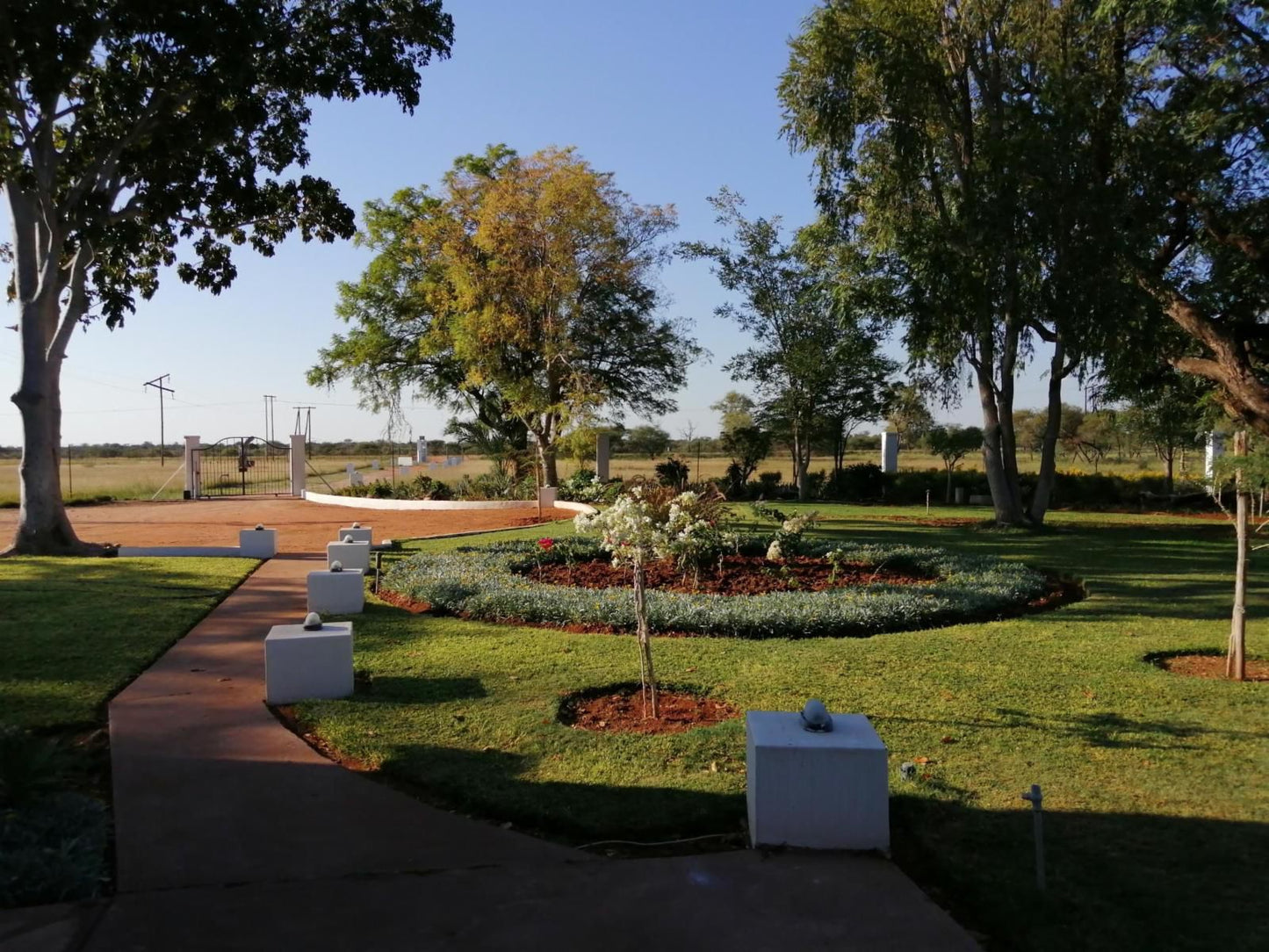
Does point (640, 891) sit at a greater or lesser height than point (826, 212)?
lesser

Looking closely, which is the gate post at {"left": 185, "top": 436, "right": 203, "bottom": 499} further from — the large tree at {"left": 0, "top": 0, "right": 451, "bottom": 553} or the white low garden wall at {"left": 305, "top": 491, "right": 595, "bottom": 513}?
the large tree at {"left": 0, "top": 0, "right": 451, "bottom": 553}

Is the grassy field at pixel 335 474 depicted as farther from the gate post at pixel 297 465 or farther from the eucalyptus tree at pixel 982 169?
the eucalyptus tree at pixel 982 169

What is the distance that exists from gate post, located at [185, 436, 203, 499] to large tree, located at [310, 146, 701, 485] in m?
4.32

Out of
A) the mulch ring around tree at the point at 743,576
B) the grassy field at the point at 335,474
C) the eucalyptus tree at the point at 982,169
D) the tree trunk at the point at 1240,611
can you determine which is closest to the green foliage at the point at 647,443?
the grassy field at the point at 335,474

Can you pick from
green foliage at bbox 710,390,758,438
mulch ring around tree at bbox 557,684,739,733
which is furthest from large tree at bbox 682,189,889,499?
mulch ring around tree at bbox 557,684,739,733

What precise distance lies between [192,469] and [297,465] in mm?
3188

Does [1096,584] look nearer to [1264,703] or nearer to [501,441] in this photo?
[1264,703]

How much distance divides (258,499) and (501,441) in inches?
310

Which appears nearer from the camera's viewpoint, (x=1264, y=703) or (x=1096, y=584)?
(x=1264, y=703)

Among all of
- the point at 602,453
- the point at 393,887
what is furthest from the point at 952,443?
the point at 393,887

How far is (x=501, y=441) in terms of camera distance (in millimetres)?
31016

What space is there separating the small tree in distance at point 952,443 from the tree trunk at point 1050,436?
24.9ft

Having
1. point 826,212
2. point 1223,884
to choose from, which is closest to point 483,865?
point 1223,884

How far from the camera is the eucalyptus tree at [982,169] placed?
14953 mm
